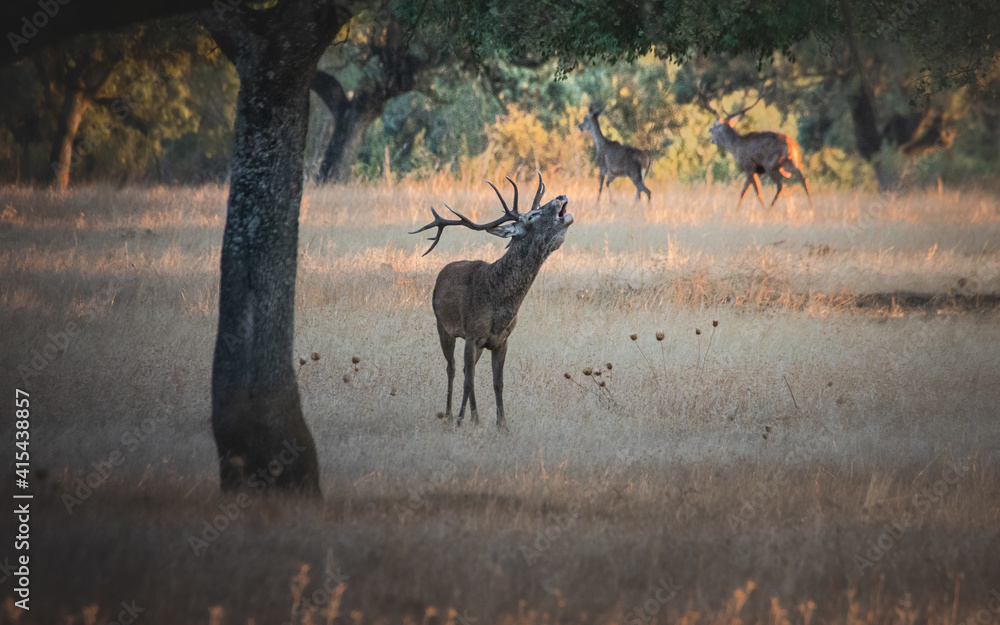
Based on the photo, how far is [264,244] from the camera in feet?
19.3

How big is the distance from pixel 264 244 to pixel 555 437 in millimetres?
3076

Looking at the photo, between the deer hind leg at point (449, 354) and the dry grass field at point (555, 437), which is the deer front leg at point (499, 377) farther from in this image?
the deer hind leg at point (449, 354)

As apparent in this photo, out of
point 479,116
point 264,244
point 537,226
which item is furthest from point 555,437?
point 479,116

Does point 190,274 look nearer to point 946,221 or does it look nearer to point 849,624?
point 849,624

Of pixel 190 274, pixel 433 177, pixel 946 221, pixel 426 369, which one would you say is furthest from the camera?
pixel 433 177

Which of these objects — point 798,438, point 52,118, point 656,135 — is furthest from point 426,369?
point 52,118

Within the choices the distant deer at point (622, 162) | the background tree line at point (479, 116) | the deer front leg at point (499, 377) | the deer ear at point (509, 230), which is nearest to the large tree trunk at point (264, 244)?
the deer ear at point (509, 230)

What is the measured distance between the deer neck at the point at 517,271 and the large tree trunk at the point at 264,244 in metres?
2.09

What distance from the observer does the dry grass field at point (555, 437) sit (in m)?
4.58

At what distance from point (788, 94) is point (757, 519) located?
27451 mm

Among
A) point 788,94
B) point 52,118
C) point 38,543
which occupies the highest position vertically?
point 788,94

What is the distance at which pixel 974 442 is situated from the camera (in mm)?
7723

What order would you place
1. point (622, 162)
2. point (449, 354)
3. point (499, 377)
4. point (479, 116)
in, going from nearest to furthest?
point (499, 377), point (449, 354), point (622, 162), point (479, 116)

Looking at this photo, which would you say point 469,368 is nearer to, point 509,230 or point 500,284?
point 500,284
